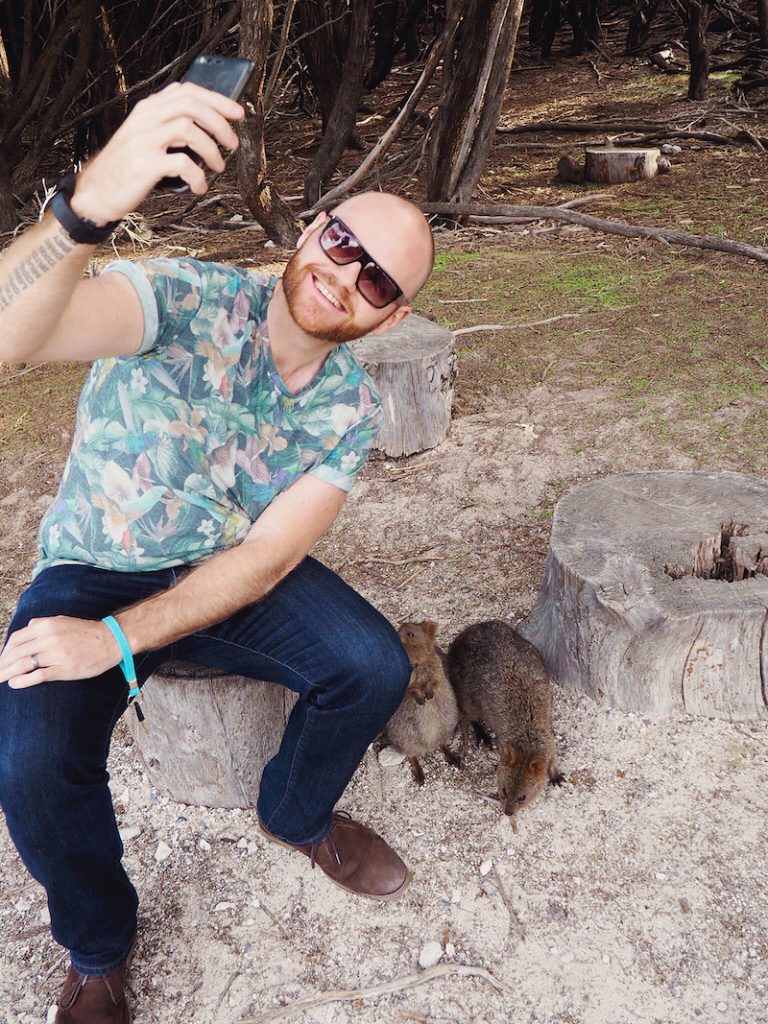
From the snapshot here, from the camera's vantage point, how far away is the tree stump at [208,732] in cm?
287

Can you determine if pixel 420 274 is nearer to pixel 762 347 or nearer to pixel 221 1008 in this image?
pixel 221 1008

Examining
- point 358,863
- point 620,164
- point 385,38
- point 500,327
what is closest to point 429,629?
point 358,863

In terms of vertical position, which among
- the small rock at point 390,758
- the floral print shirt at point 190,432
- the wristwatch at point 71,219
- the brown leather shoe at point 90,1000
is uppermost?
the wristwatch at point 71,219

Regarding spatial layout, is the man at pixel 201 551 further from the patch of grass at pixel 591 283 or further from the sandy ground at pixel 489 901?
the patch of grass at pixel 591 283

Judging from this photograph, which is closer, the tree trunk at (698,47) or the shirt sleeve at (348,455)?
the shirt sleeve at (348,455)

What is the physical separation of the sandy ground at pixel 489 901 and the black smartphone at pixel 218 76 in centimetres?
215

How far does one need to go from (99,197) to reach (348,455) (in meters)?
1.13

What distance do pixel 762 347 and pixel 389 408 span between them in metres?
2.74

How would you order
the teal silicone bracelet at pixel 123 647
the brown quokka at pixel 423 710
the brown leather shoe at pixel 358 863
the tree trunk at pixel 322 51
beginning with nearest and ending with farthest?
1. the teal silicone bracelet at pixel 123 647
2. the brown leather shoe at pixel 358 863
3. the brown quokka at pixel 423 710
4. the tree trunk at pixel 322 51

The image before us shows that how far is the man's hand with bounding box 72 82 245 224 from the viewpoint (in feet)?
5.77

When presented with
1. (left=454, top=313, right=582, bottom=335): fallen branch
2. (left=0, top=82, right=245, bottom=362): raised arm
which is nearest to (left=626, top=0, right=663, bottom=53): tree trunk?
(left=454, top=313, right=582, bottom=335): fallen branch

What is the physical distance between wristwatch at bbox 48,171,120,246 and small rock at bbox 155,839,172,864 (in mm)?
2065

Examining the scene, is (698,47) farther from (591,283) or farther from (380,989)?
(380,989)

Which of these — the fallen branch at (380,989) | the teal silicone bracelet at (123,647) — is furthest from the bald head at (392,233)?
the fallen branch at (380,989)
